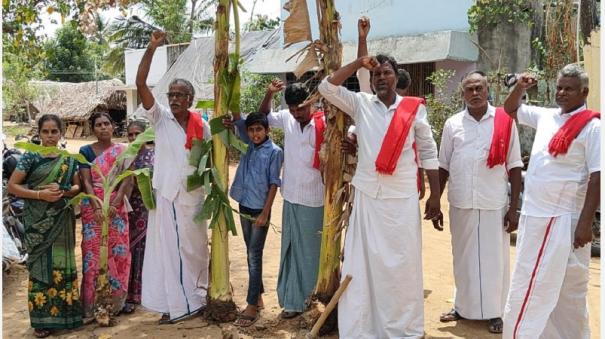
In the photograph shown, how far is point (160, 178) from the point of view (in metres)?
4.09

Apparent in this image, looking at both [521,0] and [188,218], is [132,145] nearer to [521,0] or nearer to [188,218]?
[188,218]

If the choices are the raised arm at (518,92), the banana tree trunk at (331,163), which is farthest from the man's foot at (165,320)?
the raised arm at (518,92)

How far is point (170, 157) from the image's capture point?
408cm

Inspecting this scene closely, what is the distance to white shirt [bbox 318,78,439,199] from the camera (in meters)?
3.50

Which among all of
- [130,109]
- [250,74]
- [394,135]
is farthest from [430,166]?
[130,109]

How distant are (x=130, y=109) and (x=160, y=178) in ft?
78.7

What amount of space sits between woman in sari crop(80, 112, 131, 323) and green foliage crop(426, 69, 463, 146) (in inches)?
318

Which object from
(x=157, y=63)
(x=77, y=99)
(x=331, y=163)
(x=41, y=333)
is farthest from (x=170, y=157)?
(x=77, y=99)

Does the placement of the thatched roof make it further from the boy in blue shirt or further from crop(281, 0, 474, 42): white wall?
the boy in blue shirt

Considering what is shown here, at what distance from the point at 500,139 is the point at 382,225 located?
112 centimetres

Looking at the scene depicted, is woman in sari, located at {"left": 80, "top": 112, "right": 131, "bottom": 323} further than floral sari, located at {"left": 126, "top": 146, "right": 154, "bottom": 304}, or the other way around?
floral sari, located at {"left": 126, "top": 146, "right": 154, "bottom": 304}

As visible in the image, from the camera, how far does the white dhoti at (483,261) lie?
157 inches

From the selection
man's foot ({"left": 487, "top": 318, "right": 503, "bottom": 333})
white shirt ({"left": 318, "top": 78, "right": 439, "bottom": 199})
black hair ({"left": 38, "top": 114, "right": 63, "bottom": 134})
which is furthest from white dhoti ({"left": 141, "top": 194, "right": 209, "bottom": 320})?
man's foot ({"left": 487, "top": 318, "right": 503, "bottom": 333})

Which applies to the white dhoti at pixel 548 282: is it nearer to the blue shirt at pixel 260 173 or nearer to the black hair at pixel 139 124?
the blue shirt at pixel 260 173
